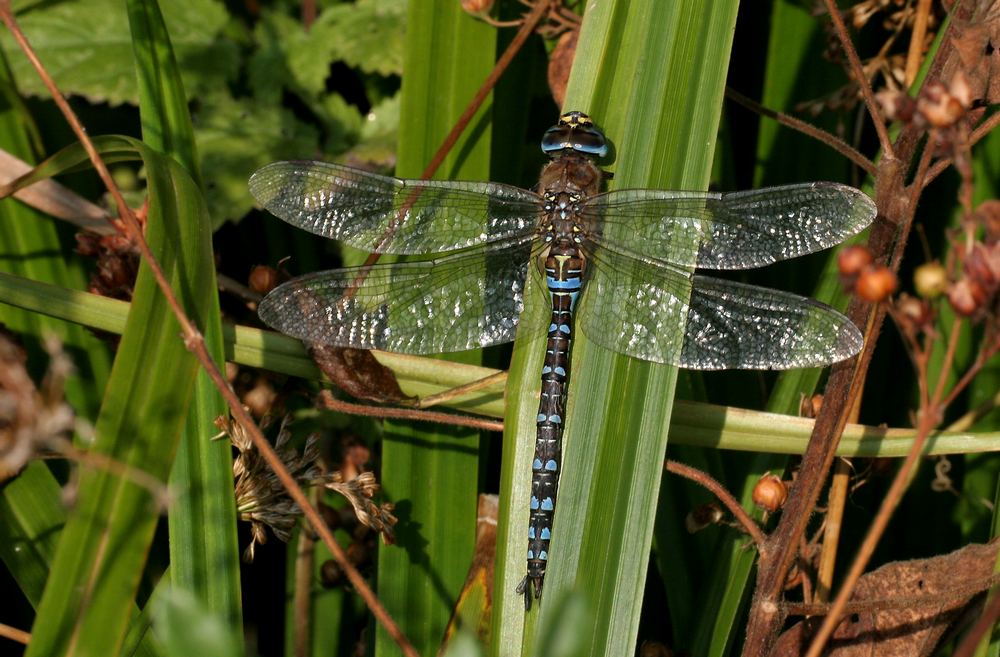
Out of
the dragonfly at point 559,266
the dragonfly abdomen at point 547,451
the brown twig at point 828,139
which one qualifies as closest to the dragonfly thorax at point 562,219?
the dragonfly at point 559,266

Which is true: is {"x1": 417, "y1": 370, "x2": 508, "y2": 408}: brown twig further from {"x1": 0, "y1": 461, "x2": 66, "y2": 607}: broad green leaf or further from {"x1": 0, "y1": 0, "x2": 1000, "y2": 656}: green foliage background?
{"x1": 0, "y1": 461, "x2": 66, "y2": 607}: broad green leaf

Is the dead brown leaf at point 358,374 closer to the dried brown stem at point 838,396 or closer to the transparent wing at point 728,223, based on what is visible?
the transparent wing at point 728,223

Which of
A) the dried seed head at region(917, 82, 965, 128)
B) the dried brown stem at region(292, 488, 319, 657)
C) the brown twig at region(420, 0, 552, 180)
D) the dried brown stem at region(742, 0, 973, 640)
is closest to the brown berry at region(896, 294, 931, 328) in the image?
the dried seed head at region(917, 82, 965, 128)

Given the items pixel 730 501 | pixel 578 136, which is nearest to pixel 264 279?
pixel 578 136

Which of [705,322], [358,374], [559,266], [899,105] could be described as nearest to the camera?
[899,105]

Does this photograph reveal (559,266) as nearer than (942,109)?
No

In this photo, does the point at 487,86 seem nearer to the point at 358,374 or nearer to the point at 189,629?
the point at 358,374
